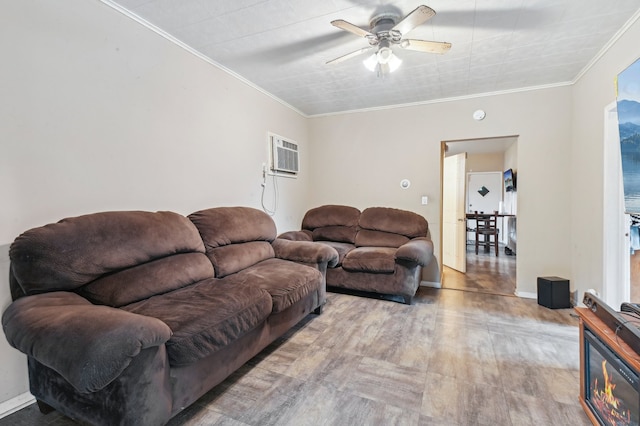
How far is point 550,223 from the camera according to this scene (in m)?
3.43

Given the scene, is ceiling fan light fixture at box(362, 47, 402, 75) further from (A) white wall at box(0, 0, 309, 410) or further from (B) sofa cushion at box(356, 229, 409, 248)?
(B) sofa cushion at box(356, 229, 409, 248)

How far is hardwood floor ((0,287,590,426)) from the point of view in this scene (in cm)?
154

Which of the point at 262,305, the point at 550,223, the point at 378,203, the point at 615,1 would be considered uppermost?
the point at 615,1

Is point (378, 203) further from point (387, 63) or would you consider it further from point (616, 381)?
point (616, 381)

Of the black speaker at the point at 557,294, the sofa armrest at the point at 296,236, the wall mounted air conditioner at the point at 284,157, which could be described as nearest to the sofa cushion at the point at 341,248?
the sofa armrest at the point at 296,236

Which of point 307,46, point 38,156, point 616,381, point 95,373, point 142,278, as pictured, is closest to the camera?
point 95,373

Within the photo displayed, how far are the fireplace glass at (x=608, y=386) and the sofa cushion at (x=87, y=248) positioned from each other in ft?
8.00

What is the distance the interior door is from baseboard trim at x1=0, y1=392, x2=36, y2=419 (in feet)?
15.2

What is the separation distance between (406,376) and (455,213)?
3.35 meters

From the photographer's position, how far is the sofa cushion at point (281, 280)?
6.93 ft

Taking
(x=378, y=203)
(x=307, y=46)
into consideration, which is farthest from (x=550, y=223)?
(x=307, y=46)

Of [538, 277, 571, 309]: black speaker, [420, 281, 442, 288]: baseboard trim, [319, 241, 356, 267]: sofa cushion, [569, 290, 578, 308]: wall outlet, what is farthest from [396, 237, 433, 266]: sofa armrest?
[569, 290, 578, 308]: wall outlet

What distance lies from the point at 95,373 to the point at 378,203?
3687mm

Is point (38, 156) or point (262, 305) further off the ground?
point (38, 156)
